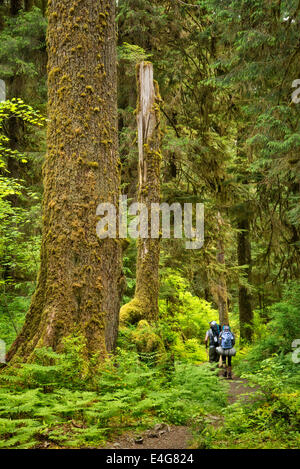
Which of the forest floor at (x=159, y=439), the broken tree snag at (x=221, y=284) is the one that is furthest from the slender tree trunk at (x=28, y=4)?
the forest floor at (x=159, y=439)

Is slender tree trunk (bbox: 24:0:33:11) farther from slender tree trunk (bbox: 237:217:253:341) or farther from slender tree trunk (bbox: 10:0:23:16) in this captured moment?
slender tree trunk (bbox: 237:217:253:341)

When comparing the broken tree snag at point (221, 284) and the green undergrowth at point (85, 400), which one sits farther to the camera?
the broken tree snag at point (221, 284)

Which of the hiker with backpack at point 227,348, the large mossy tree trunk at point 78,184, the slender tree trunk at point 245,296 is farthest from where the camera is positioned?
the slender tree trunk at point 245,296

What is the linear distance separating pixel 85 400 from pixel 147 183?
7.11m

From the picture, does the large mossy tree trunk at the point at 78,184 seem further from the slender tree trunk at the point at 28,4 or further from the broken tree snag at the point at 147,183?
the slender tree trunk at the point at 28,4

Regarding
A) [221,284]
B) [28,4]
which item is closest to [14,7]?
[28,4]

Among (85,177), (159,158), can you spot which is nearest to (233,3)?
(159,158)

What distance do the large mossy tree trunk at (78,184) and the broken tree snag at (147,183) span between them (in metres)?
3.58

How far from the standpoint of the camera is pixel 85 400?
3.88 meters

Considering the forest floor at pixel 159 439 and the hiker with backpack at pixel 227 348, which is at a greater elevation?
the forest floor at pixel 159 439

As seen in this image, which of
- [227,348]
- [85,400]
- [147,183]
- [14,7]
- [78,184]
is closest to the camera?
[85,400]

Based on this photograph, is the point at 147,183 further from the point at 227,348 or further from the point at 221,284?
the point at 221,284

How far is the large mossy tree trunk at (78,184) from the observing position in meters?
5.48

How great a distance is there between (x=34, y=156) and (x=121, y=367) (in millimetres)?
9979
